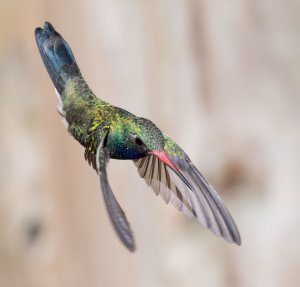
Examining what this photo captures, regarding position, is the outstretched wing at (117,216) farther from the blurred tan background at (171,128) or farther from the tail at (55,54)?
the blurred tan background at (171,128)

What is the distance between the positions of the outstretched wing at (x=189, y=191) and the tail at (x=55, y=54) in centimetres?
12

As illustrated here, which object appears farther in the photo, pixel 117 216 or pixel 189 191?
pixel 189 191

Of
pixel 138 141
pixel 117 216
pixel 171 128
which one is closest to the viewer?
pixel 117 216

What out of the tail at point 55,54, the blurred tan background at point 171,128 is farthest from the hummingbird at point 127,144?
the blurred tan background at point 171,128

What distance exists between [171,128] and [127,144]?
961 millimetres

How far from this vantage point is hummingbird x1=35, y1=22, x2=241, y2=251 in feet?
2.35

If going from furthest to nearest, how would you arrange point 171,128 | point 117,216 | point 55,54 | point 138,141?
point 171,128 → point 55,54 → point 138,141 → point 117,216

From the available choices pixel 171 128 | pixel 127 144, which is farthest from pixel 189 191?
pixel 171 128

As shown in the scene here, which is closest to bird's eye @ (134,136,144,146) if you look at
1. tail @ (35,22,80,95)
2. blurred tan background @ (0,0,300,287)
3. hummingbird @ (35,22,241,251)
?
hummingbird @ (35,22,241,251)

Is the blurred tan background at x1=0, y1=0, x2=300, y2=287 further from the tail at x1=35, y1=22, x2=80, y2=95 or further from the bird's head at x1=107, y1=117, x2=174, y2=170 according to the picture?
the bird's head at x1=107, y1=117, x2=174, y2=170

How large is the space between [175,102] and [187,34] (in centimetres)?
13

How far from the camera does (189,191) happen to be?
82 cm

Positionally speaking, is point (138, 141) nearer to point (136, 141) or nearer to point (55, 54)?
point (136, 141)

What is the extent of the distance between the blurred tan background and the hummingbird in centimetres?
75
